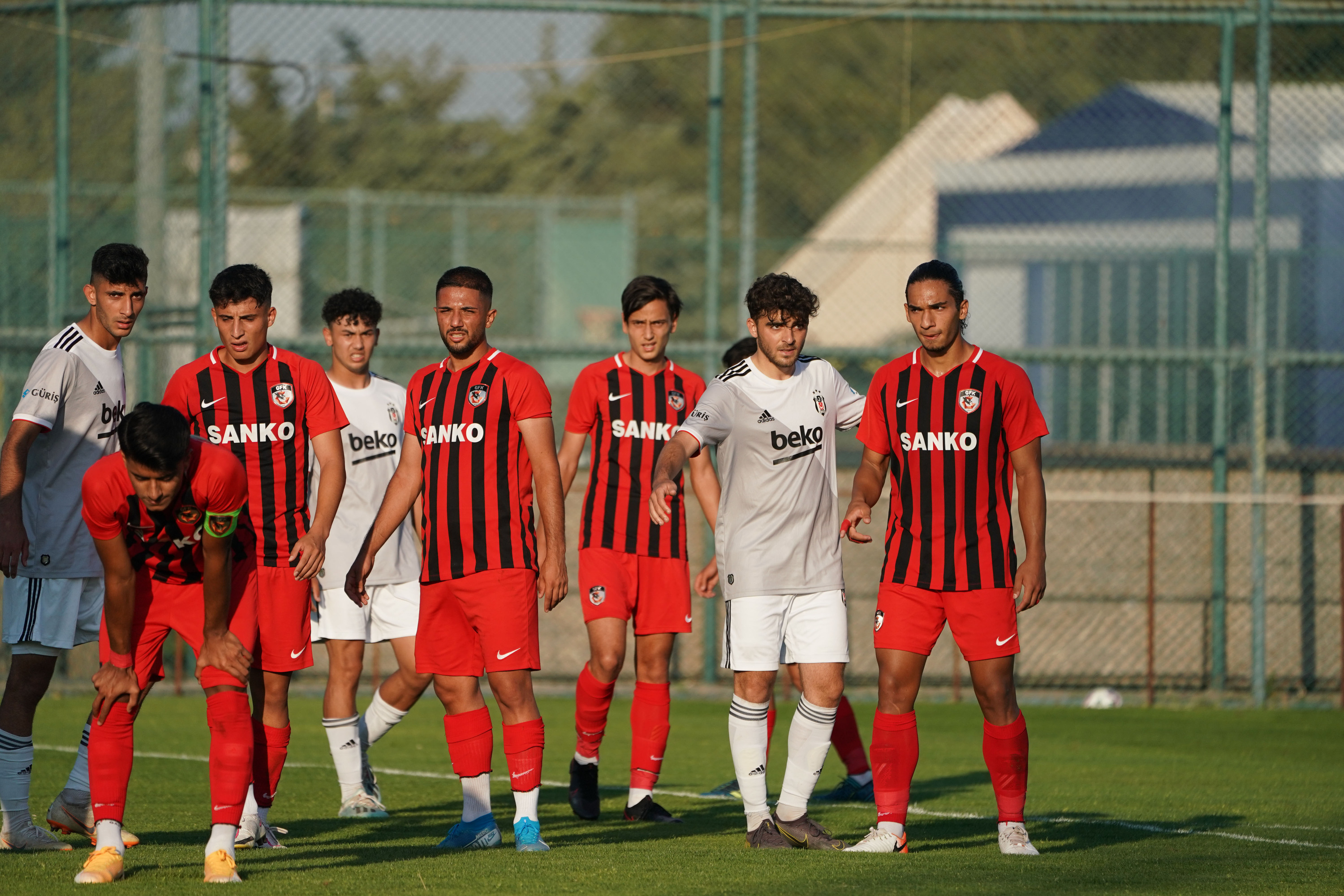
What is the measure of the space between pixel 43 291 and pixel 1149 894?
15.0m

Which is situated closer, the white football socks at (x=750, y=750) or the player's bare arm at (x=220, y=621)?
the player's bare arm at (x=220, y=621)

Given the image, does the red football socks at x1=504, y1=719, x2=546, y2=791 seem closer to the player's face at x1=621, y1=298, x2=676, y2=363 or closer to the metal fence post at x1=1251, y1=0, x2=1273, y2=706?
the player's face at x1=621, y1=298, x2=676, y2=363

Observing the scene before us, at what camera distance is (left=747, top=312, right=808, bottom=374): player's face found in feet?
21.0

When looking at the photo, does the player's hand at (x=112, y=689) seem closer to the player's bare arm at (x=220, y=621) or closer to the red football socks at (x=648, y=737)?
the player's bare arm at (x=220, y=621)

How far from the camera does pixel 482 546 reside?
20.6 feet

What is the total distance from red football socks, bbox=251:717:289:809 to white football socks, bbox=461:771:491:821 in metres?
0.76

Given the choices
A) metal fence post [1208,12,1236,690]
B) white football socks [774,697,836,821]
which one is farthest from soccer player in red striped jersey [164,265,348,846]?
metal fence post [1208,12,1236,690]

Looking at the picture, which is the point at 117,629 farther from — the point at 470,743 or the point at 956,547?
the point at 956,547

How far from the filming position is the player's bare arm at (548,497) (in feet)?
20.5

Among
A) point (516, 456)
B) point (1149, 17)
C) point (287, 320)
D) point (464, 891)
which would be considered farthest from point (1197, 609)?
point (287, 320)

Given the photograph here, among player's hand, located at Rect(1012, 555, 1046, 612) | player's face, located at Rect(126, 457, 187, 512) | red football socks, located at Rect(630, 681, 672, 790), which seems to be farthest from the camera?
red football socks, located at Rect(630, 681, 672, 790)

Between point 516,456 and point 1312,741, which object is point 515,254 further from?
point 516,456

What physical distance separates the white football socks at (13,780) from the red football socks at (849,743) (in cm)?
382

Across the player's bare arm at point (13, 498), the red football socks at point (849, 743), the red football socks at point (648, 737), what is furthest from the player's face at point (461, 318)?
the red football socks at point (849, 743)
